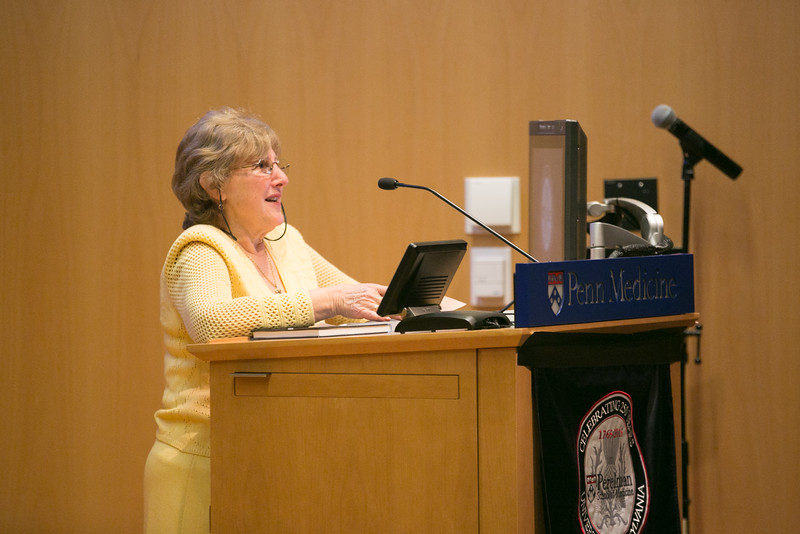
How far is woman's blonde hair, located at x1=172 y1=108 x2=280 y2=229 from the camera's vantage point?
2.03m

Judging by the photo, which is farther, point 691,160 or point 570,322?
point 691,160

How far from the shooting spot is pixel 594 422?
1.39 metres

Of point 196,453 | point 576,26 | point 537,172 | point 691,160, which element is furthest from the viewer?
point 576,26

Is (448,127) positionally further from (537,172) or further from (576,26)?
(537,172)

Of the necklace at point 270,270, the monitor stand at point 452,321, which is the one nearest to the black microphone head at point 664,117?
the necklace at point 270,270

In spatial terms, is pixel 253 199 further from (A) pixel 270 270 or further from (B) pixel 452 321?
(B) pixel 452 321

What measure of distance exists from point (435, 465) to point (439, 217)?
167 centimetres

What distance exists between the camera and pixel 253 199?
2.05m

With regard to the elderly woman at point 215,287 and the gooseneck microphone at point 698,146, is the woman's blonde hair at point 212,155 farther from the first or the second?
the gooseneck microphone at point 698,146

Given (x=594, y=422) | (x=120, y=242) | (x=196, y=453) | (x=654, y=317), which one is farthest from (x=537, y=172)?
(x=120, y=242)

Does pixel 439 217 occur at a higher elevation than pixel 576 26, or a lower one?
lower

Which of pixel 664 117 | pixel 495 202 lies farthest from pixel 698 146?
pixel 495 202

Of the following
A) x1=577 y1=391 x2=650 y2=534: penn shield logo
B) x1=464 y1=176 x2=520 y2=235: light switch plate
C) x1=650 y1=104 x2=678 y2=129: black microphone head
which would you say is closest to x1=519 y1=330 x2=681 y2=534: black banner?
x1=577 y1=391 x2=650 y2=534: penn shield logo

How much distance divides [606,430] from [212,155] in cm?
118
